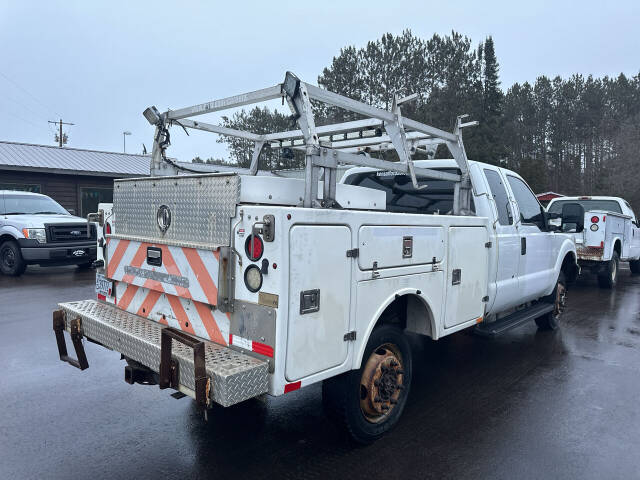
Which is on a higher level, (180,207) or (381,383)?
(180,207)

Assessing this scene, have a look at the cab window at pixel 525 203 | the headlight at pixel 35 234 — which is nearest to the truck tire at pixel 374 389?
the cab window at pixel 525 203

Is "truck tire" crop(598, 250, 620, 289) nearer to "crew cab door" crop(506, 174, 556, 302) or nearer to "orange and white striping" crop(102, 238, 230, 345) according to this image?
"crew cab door" crop(506, 174, 556, 302)

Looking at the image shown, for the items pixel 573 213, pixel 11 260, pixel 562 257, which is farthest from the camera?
pixel 11 260

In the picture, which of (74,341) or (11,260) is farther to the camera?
(11,260)

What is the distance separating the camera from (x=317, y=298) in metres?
2.78

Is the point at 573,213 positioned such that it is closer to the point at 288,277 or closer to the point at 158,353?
the point at 288,277

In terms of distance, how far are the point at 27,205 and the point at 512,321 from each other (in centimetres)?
1153

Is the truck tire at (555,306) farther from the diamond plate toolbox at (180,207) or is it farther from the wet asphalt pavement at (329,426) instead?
the diamond plate toolbox at (180,207)

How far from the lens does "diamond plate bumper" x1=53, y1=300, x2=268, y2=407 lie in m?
2.50

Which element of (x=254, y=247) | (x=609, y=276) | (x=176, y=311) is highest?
(x=254, y=247)

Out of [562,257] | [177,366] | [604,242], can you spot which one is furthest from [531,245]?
[604,242]

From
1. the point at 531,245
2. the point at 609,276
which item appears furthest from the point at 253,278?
the point at 609,276

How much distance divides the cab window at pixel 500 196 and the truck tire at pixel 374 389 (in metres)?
2.10

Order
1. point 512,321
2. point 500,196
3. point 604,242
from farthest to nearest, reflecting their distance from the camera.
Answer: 1. point 604,242
2. point 512,321
3. point 500,196
